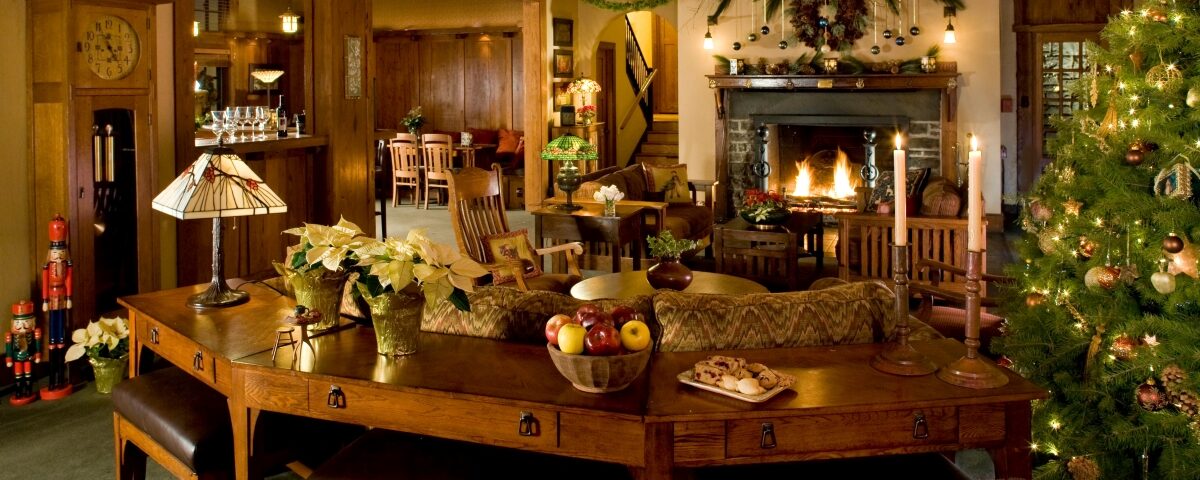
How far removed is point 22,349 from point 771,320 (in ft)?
12.5

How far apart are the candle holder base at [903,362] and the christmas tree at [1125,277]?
953 mm

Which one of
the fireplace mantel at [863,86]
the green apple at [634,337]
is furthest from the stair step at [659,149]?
the green apple at [634,337]

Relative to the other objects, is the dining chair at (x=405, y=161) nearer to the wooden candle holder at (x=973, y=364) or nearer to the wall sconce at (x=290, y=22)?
the wall sconce at (x=290, y=22)

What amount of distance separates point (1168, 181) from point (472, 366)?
2210 millimetres

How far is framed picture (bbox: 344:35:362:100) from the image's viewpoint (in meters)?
7.37

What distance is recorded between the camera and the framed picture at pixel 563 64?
11.7m

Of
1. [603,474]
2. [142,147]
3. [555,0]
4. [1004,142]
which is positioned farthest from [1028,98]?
[603,474]

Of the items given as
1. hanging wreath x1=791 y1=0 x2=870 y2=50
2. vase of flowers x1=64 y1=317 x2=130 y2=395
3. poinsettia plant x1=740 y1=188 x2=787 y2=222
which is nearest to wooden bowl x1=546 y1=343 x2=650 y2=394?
vase of flowers x1=64 y1=317 x2=130 y2=395

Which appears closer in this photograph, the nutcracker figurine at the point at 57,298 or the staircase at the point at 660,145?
the nutcracker figurine at the point at 57,298

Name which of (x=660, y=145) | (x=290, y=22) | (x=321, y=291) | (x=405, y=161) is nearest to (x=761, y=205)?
(x=321, y=291)

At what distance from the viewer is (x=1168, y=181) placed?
336 cm

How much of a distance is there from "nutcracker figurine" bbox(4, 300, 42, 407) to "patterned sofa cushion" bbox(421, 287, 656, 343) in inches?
112

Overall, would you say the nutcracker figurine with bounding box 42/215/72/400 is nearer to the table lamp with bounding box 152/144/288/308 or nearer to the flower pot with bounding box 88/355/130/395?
the flower pot with bounding box 88/355/130/395

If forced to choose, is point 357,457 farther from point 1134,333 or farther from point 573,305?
point 1134,333
